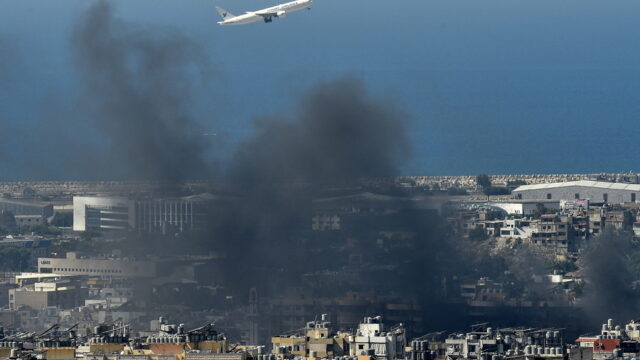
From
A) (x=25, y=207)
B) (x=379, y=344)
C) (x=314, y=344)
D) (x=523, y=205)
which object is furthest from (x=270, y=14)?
(x=523, y=205)

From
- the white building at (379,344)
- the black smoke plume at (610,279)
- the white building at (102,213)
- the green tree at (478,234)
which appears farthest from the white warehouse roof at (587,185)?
the white building at (379,344)

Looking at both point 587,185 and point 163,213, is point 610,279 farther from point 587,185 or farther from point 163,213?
point 587,185

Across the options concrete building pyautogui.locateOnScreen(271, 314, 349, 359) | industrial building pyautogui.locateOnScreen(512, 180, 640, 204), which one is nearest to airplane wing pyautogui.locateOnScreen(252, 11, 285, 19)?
concrete building pyautogui.locateOnScreen(271, 314, 349, 359)

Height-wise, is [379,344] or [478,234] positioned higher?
Answer: [478,234]

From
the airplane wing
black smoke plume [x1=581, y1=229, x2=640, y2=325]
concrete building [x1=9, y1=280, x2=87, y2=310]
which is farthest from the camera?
the airplane wing

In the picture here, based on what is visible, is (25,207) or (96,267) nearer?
(96,267)

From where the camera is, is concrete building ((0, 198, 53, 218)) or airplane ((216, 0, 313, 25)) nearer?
airplane ((216, 0, 313, 25))

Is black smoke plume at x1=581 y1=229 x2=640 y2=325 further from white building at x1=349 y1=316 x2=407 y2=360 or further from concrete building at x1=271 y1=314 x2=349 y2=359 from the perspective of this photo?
white building at x1=349 y1=316 x2=407 y2=360

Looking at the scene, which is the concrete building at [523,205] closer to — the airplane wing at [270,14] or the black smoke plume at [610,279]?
the black smoke plume at [610,279]
